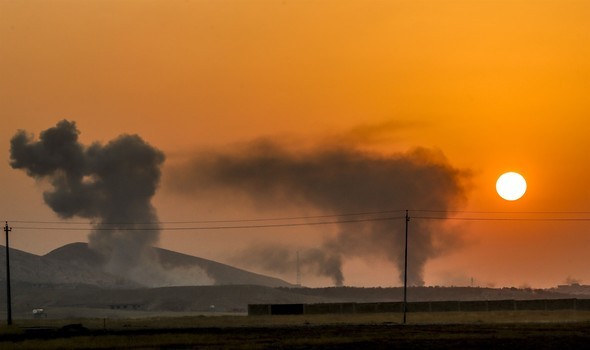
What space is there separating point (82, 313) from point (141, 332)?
84.5 metres

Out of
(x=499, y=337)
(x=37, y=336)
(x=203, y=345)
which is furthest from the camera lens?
(x=37, y=336)

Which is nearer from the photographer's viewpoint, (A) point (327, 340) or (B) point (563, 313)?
(A) point (327, 340)

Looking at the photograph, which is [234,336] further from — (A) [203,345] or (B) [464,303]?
(B) [464,303]

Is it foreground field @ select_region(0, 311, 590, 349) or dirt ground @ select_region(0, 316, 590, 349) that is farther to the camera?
foreground field @ select_region(0, 311, 590, 349)

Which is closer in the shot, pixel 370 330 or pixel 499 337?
pixel 499 337

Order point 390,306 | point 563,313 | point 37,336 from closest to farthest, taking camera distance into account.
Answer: point 37,336 → point 563,313 → point 390,306

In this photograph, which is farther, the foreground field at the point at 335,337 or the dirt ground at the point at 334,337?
the foreground field at the point at 335,337

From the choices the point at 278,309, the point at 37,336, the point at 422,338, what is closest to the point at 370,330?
the point at 422,338

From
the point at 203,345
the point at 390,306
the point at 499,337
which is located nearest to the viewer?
the point at 203,345

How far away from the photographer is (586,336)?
7181 centimetres

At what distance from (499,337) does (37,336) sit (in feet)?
120

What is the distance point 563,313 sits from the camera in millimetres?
116312

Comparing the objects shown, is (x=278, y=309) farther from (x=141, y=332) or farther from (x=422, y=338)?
(x=422, y=338)

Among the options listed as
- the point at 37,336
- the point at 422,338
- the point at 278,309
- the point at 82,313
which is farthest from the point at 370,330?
the point at 82,313
